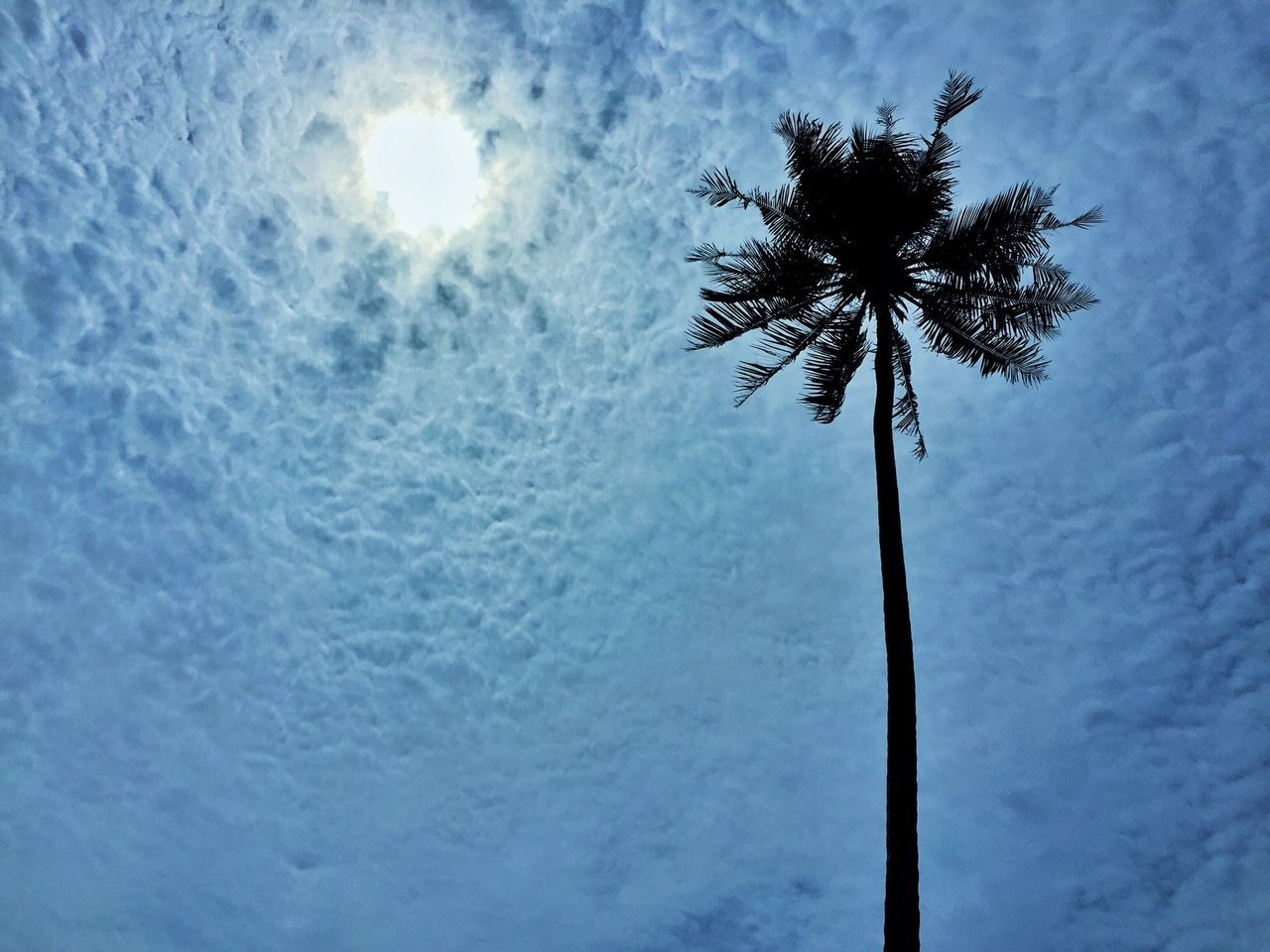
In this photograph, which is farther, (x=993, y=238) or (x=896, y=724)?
(x=993, y=238)

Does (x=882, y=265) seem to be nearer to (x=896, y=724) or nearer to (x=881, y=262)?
(x=881, y=262)

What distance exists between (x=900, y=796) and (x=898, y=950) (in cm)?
136

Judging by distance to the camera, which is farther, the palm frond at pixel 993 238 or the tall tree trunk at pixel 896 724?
the palm frond at pixel 993 238

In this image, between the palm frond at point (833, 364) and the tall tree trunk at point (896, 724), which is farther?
the palm frond at point (833, 364)

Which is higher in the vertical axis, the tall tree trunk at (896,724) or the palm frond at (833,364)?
the palm frond at (833,364)

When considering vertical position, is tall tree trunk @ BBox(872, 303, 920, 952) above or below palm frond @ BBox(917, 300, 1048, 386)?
below

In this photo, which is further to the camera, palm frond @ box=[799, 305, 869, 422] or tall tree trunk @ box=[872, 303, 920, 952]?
palm frond @ box=[799, 305, 869, 422]

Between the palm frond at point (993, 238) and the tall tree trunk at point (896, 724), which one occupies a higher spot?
the palm frond at point (993, 238)

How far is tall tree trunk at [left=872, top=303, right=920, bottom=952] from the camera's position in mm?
7219

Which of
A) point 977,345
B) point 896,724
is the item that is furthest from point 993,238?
point 896,724

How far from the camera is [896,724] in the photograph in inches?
315

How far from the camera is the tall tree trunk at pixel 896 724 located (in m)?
7.22

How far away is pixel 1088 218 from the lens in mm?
10672

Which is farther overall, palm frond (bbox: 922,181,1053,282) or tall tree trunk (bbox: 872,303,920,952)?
palm frond (bbox: 922,181,1053,282)
